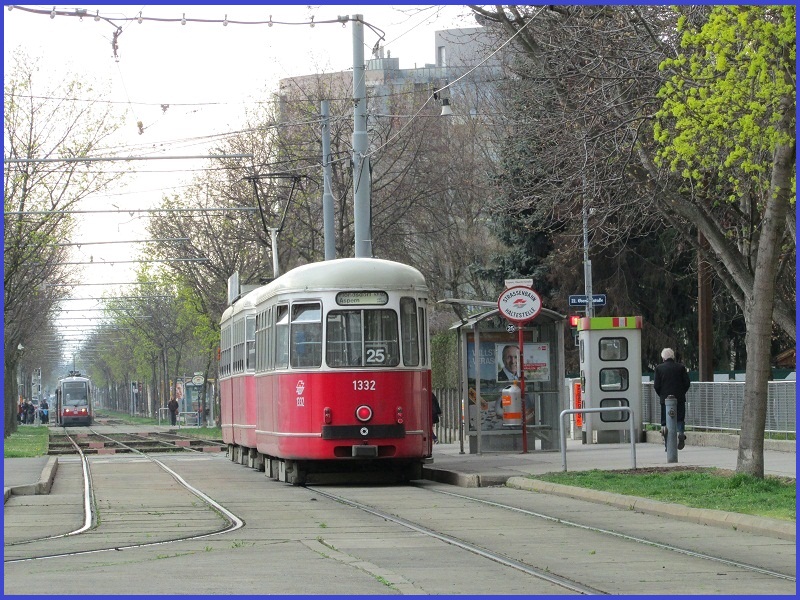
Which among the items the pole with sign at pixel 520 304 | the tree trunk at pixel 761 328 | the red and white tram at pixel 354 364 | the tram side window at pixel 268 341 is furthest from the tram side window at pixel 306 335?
the tree trunk at pixel 761 328

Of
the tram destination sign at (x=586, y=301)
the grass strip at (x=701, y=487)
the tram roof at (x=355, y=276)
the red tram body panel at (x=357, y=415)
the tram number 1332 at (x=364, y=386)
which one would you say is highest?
the tram destination sign at (x=586, y=301)

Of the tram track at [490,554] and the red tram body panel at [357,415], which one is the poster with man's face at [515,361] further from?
the tram track at [490,554]

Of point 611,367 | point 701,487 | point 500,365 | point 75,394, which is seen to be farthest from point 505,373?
point 75,394

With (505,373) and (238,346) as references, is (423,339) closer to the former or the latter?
(505,373)

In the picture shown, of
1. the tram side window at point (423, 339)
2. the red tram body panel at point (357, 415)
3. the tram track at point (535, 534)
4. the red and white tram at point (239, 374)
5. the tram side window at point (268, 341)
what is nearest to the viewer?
the tram track at point (535, 534)

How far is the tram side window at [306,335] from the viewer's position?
68.8 feet

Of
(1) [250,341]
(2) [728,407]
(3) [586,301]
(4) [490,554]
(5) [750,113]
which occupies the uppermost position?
(5) [750,113]

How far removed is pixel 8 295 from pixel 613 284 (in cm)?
1910

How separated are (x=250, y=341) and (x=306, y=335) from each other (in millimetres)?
4773

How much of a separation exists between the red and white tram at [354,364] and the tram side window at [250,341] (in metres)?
3.41

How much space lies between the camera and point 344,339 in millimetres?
20953

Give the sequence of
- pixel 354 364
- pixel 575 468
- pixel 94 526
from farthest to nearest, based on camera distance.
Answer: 1. pixel 575 468
2. pixel 354 364
3. pixel 94 526

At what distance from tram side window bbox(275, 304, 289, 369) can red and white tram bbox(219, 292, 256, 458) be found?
9.92ft

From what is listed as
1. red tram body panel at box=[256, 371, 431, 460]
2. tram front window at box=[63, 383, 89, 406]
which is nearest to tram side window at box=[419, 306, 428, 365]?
red tram body panel at box=[256, 371, 431, 460]
